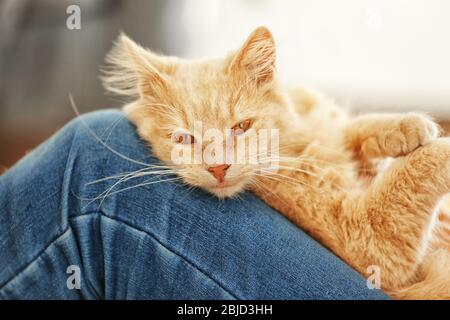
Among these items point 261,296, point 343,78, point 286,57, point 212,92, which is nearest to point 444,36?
point 343,78

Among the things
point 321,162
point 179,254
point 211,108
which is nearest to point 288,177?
point 321,162

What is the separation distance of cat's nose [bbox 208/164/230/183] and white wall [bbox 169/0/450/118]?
56cm

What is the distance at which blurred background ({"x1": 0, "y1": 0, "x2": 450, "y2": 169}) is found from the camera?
1.66 metres

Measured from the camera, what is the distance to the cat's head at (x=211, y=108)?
1108 millimetres

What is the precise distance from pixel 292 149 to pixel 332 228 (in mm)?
252

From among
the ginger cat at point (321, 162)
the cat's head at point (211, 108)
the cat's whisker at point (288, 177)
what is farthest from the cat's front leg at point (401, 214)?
the cat's head at point (211, 108)

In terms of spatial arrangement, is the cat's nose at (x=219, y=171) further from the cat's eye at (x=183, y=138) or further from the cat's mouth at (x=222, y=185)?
the cat's eye at (x=183, y=138)

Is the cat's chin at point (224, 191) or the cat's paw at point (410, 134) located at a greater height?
the cat's paw at point (410, 134)

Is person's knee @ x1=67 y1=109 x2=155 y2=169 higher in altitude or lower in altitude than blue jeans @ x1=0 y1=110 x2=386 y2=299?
higher

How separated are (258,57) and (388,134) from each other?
1.28ft

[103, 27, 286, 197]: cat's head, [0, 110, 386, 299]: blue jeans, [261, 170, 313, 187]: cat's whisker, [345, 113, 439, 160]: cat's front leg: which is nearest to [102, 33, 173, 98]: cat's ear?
[103, 27, 286, 197]: cat's head

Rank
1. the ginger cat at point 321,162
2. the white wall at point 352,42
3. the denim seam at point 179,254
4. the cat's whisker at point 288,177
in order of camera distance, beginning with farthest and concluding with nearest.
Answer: the white wall at point 352,42 → the cat's whisker at point 288,177 → the ginger cat at point 321,162 → the denim seam at point 179,254

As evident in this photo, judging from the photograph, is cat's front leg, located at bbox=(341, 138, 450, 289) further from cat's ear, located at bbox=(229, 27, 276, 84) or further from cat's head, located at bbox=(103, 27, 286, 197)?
cat's ear, located at bbox=(229, 27, 276, 84)

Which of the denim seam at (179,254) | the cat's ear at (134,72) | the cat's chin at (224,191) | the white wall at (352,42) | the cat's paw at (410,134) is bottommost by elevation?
the denim seam at (179,254)
